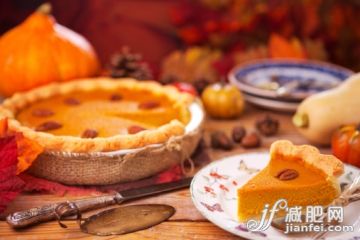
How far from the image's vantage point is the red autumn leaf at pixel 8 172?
1029mm

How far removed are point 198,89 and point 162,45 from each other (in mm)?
820

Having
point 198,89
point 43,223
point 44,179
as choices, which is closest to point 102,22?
point 198,89

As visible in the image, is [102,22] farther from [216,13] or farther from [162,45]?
[216,13]

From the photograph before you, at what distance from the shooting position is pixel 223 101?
62.1 inches

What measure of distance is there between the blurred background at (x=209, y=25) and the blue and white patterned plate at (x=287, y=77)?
52cm

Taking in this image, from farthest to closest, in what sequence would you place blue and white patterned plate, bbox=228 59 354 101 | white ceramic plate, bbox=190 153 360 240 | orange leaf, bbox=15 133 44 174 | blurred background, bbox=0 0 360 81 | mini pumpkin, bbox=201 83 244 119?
blurred background, bbox=0 0 360 81 < blue and white patterned plate, bbox=228 59 354 101 < mini pumpkin, bbox=201 83 244 119 < orange leaf, bbox=15 133 44 174 < white ceramic plate, bbox=190 153 360 240

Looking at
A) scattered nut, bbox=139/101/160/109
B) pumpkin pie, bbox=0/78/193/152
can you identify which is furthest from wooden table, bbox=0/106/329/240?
scattered nut, bbox=139/101/160/109

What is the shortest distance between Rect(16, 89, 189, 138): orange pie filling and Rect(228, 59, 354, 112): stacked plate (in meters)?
0.32

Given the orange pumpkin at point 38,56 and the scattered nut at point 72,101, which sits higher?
the orange pumpkin at point 38,56

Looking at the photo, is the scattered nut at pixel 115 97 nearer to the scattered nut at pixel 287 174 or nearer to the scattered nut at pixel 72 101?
the scattered nut at pixel 72 101

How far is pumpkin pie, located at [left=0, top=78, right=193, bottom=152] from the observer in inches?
45.8

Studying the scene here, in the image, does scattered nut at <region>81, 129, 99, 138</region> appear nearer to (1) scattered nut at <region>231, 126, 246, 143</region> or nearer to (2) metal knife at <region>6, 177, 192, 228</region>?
(2) metal knife at <region>6, 177, 192, 228</region>

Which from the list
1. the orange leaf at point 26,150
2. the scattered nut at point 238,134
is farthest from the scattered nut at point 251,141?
the orange leaf at point 26,150

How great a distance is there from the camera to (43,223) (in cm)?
102
